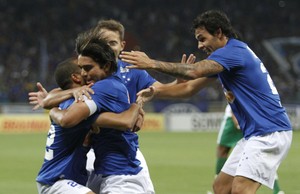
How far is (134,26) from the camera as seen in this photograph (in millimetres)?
40094

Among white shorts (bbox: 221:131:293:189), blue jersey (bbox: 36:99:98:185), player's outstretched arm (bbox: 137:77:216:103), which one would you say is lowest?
white shorts (bbox: 221:131:293:189)

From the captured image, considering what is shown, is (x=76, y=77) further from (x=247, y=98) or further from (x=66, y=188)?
(x=247, y=98)

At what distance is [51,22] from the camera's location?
3972 centimetres

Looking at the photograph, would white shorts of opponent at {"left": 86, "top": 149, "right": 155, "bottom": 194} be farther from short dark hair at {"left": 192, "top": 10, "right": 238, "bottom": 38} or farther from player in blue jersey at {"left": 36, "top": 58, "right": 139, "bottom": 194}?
short dark hair at {"left": 192, "top": 10, "right": 238, "bottom": 38}

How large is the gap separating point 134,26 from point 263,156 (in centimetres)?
3373

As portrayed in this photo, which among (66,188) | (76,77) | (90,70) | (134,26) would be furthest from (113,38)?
(134,26)

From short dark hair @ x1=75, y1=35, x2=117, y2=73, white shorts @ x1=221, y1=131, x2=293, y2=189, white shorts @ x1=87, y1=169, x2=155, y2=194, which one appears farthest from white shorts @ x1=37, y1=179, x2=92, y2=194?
white shorts @ x1=221, y1=131, x2=293, y2=189

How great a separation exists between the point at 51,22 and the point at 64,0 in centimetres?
238

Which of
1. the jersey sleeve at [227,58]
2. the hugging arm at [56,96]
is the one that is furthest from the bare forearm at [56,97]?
the jersey sleeve at [227,58]

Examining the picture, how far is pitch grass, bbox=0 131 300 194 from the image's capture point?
1205 centimetres

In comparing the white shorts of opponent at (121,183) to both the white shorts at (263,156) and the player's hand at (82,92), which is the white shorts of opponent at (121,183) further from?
the white shorts at (263,156)

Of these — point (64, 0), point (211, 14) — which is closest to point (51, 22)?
point (64, 0)

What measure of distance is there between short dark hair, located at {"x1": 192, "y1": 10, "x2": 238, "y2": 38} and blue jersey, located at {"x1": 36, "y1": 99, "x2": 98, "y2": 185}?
1845 mm

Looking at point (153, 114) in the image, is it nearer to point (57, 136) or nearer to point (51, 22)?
point (51, 22)
